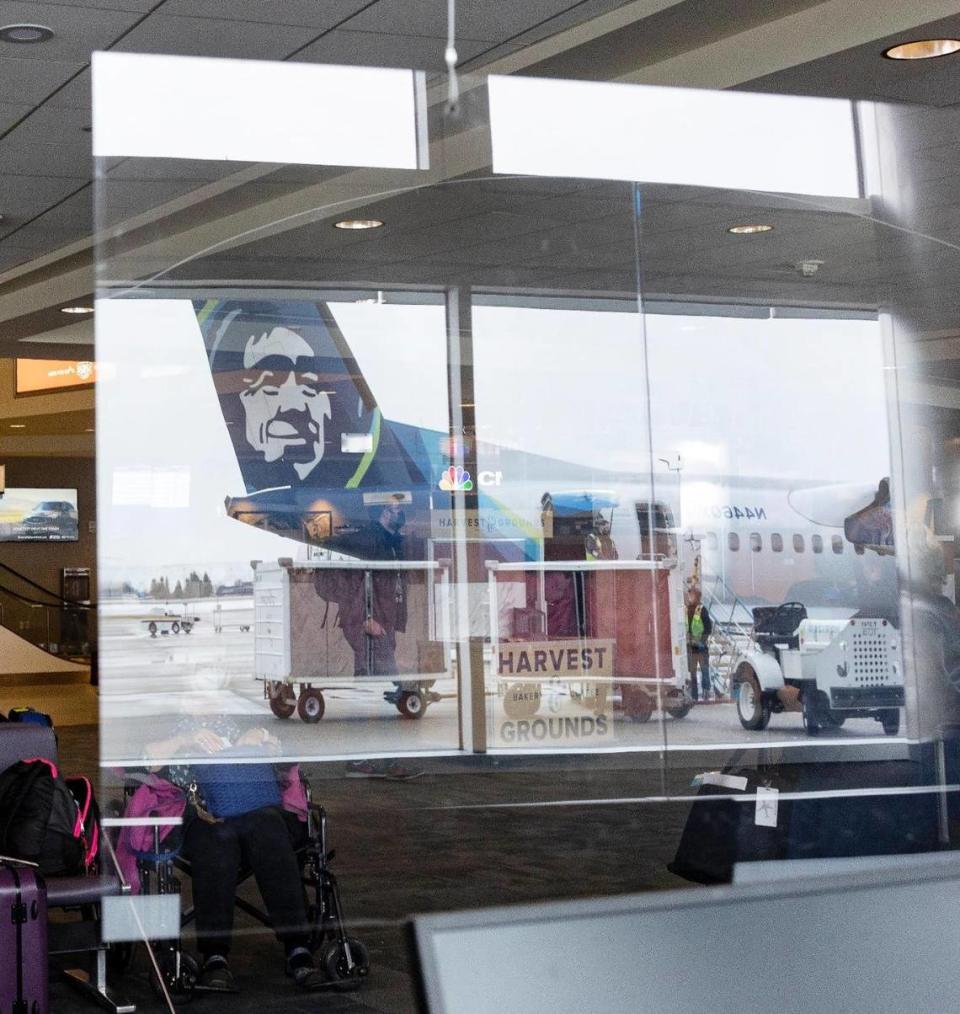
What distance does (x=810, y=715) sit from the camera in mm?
5824

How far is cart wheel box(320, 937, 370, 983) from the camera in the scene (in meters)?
4.64

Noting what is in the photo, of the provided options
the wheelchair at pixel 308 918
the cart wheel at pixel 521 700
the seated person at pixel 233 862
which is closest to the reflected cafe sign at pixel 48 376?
the cart wheel at pixel 521 700

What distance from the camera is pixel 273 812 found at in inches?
190

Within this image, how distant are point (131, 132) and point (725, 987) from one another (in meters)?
4.67

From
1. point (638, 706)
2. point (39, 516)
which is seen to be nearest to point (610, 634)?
point (638, 706)

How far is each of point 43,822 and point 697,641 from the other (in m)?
2.60

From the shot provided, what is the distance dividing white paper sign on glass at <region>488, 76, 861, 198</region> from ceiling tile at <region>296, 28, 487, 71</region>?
0.33 meters

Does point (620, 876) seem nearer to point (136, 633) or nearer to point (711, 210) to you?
point (136, 633)

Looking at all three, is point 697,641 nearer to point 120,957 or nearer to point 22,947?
point 120,957

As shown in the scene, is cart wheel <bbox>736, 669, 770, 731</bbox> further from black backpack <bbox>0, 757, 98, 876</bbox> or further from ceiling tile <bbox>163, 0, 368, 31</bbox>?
ceiling tile <bbox>163, 0, 368, 31</bbox>

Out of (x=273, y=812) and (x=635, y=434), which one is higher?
(x=635, y=434)

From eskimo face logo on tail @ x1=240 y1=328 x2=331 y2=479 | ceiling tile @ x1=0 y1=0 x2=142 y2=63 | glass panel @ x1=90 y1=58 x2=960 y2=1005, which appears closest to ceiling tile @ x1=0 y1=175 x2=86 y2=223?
ceiling tile @ x1=0 y1=0 x2=142 y2=63

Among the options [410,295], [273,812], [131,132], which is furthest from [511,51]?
[273,812]

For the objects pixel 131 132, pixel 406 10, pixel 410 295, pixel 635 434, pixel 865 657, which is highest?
pixel 406 10
